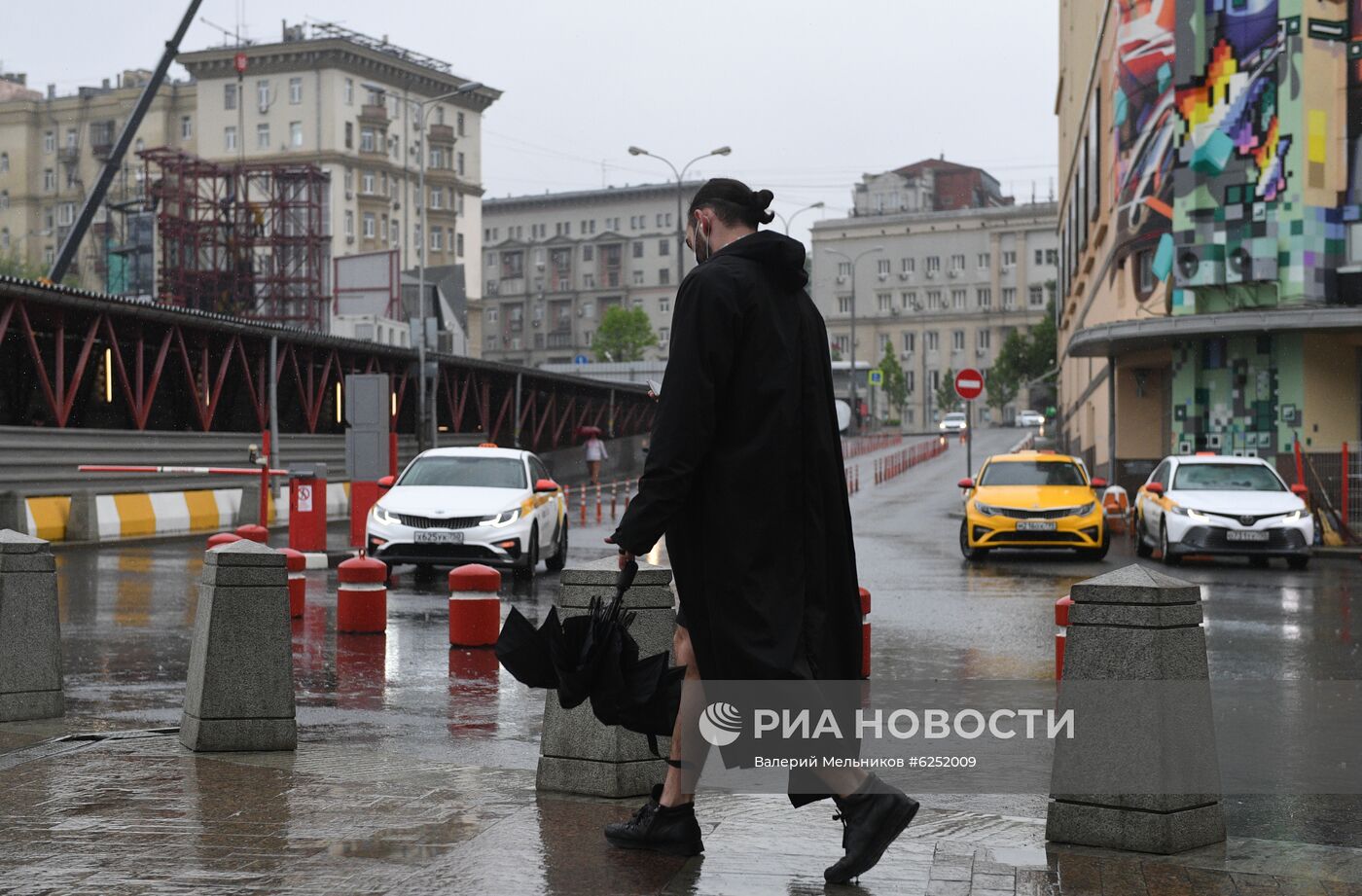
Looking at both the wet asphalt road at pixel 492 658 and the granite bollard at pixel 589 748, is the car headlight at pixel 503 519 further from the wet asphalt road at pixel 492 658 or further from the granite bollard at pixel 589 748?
the granite bollard at pixel 589 748

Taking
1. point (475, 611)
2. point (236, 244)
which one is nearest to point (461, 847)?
point (475, 611)

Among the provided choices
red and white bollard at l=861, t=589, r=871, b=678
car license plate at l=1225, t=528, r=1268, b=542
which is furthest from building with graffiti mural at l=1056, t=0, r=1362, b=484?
red and white bollard at l=861, t=589, r=871, b=678

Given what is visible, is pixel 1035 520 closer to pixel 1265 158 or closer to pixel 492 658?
pixel 1265 158

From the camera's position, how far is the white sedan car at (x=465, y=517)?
60.3 ft

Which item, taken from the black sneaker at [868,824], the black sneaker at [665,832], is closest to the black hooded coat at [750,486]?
the black sneaker at [868,824]

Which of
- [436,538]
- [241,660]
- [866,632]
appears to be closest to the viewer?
[241,660]

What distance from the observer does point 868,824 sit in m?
4.81

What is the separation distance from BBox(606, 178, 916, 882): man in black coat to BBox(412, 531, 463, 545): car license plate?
13.6 metres

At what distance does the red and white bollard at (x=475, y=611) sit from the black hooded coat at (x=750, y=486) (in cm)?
741

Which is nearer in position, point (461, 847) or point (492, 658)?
point (461, 847)

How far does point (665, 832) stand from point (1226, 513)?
1821cm

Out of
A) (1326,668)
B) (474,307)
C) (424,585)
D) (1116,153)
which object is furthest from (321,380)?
(474,307)

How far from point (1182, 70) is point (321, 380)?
65.3 ft

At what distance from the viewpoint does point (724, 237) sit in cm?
512
